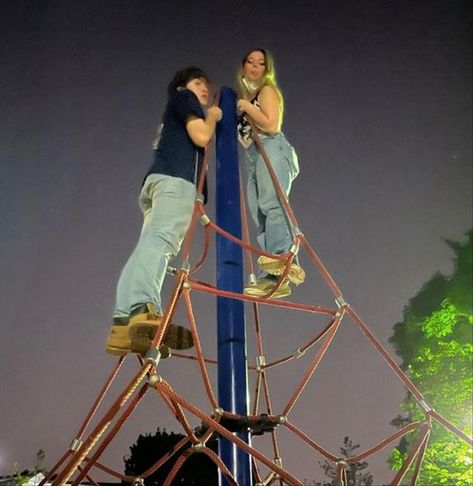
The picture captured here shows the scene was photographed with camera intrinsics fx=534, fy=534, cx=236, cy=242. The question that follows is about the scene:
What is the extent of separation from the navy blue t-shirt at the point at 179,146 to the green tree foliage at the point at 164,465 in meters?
23.9

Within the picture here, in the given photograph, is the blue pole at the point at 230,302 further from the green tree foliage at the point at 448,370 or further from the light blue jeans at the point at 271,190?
the green tree foliage at the point at 448,370

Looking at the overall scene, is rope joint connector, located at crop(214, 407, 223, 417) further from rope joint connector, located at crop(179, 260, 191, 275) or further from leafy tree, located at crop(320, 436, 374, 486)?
leafy tree, located at crop(320, 436, 374, 486)

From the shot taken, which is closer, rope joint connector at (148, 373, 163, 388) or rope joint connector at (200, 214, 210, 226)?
rope joint connector at (148, 373, 163, 388)

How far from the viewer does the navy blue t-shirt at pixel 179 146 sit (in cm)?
294

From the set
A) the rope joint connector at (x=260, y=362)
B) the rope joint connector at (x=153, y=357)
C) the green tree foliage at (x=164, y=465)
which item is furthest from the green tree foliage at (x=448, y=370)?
the green tree foliage at (x=164, y=465)

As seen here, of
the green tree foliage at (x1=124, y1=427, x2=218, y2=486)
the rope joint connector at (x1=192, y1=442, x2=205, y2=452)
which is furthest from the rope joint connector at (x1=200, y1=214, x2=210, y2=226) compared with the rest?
the green tree foliage at (x1=124, y1=427, x2=218, y2=486)

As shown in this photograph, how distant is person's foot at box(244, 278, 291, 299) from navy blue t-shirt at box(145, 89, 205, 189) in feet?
2.29

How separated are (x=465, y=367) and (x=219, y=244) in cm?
1011

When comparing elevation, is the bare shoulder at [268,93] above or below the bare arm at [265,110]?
above

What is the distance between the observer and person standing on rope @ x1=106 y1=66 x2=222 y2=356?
8.15 ft

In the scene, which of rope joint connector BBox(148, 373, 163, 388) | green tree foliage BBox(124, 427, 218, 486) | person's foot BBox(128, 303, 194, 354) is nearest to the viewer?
rope joint connector BBox(148, 373, 163, 388)

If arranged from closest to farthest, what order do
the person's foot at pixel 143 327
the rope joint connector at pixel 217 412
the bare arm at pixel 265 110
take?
the rope joint connector at pixel 217 412
the person's foot at pixel 143 327
the bare arm at pixel 265 110

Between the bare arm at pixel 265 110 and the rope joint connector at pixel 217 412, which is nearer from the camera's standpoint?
the rope joint connector at pixel 217 412

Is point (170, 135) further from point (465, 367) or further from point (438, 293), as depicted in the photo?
point (438, 293)
